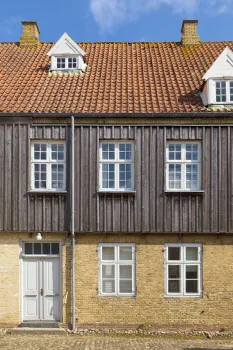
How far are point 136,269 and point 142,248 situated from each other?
0.71 m

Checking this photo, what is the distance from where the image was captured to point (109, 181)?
43.5 ft

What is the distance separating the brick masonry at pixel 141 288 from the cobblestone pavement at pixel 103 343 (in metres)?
0.67

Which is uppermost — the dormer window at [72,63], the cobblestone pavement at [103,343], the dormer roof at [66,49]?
the dormer roof at [66,49]

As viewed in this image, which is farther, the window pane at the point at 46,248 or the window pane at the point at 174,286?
the window pane at the point at 46,248

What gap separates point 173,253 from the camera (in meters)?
13.1

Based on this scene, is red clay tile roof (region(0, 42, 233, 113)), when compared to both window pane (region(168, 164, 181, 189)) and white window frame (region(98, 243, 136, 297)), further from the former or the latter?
A: white window frame (region(98, 243, 136, 297))

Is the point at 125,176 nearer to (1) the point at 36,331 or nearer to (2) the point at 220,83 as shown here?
(2) the point at 220,83

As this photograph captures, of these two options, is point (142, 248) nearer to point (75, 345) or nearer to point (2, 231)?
point (75, 345)

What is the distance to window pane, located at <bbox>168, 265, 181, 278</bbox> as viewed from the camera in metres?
13.0

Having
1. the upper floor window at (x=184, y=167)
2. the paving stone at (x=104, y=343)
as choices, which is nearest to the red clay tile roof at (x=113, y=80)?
the upper floor window at (x=184, y=167)

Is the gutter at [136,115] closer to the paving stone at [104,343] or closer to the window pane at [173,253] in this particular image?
the window pane at [173,253]

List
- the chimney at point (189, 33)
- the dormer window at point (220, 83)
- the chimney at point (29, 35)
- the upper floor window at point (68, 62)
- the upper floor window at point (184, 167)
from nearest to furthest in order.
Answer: the upper floor window at point (184, 167), the dormer window at point (220, 83), the upper floor window at point (68, 62), the chimney at point (189, 33), the chimney at point (29, 35)

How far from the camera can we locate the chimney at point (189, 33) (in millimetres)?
18031

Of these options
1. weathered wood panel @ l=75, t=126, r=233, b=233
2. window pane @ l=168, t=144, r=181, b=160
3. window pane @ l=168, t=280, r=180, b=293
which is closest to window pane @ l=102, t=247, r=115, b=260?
weathered wood panel @ l=75, t=126, r=233, b=233
